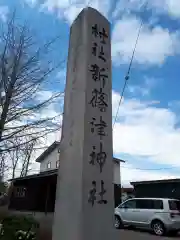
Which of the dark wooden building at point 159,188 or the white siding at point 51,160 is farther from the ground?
the white siding at point 51,160

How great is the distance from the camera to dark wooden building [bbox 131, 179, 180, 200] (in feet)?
54.5

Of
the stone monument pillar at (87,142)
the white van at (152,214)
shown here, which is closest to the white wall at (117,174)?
the white van at (152,214)

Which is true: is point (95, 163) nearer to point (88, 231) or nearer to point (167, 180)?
point (88, 231)

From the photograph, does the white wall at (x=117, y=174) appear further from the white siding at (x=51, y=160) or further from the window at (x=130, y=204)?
the window at (x=130, y=204)

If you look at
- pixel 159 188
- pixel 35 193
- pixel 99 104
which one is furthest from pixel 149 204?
pixel 99 104

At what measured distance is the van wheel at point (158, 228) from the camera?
1084cm

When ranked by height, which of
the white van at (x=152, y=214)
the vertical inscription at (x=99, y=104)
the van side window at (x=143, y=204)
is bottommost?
the white van at (x=152, y=214)

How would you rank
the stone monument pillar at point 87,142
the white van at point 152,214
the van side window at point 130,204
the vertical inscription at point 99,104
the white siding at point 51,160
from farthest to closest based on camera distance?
the white siding at point 51,160 < the van side window at point 130,204 < the white van at point 152,214 < the vertical inscription at point 99,104 < the stone monument pillar at point 87,142

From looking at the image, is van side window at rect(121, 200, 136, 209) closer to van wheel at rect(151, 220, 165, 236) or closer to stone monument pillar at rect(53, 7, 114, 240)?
van wheel at rect(151, 220, 165, 236)

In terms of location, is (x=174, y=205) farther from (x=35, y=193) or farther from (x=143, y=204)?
(x=35, y=193)

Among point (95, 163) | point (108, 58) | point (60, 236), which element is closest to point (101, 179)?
point (95, 163)

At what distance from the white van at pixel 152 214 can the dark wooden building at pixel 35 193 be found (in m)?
4.36

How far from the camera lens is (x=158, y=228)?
11.0 m

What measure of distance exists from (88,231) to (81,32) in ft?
10.4
